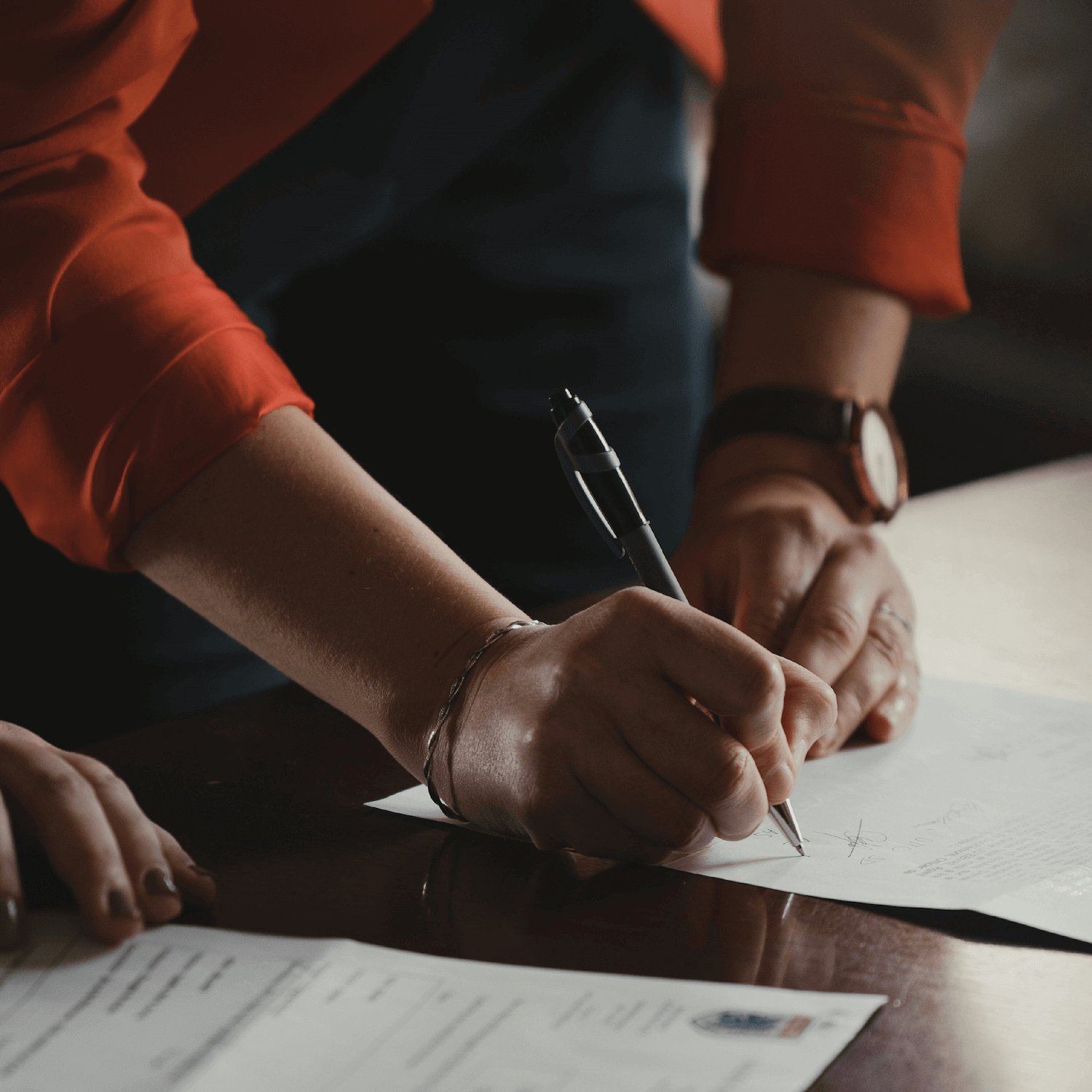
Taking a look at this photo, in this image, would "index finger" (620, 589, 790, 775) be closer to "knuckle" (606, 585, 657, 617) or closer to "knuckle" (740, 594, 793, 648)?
"knuckle" (606, 585, 657, 617)

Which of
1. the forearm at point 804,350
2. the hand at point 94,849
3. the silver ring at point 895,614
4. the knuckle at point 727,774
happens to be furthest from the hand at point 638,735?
the forearm at point 804,350

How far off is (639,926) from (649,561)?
196mm

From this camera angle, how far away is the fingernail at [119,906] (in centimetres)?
45

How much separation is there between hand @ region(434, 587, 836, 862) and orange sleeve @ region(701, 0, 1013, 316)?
53 centimetres

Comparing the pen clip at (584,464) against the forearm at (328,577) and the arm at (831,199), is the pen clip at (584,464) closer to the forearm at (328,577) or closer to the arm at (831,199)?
the forearm at (328,577)

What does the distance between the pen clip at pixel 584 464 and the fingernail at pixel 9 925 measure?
12.1 inches

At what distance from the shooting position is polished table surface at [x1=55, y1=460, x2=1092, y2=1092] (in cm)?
39

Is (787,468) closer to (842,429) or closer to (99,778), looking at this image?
(842,429)

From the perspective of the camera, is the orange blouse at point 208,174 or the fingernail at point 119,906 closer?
the fingernail at point 119,906

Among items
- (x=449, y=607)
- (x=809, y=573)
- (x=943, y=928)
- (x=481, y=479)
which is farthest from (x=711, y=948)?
(x=481, y=479)

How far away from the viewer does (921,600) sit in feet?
3.18

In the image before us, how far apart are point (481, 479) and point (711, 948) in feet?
2.16

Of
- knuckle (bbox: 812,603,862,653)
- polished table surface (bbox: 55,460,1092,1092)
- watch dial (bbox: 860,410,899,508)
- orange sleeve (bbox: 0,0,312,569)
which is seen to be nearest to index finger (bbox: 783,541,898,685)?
knuckle (bbox: 812,603,862,653)

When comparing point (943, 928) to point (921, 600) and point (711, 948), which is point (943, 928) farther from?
point (921, 600)
